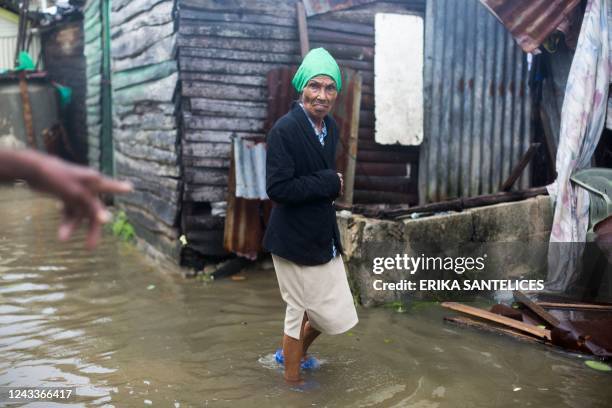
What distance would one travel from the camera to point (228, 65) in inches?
285

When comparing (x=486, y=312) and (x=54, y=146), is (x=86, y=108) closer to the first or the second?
(x=54, y=146)

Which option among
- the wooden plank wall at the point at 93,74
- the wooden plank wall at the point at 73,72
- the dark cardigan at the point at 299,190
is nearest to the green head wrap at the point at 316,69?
the dark cardigan at the point at 299,190

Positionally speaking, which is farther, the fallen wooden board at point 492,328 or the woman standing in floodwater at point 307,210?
the fallen wooden board at point 492,328

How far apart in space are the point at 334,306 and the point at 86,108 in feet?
36.3

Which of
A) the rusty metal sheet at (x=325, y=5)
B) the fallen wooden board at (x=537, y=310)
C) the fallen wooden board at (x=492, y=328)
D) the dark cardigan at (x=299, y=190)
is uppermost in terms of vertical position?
the rusty metal sheet at (x=325, y=5)

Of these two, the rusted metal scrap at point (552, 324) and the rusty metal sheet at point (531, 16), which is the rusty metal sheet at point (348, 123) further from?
the rusted metal scrap at point (552, 324)

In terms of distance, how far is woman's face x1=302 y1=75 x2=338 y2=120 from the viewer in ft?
12.9

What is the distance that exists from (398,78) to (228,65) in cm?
196

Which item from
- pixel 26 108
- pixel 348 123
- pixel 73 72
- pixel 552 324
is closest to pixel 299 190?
pixel 552 324

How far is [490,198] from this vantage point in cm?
675

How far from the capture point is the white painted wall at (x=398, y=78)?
7.58m

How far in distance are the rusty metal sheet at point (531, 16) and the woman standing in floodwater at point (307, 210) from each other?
11.0ft

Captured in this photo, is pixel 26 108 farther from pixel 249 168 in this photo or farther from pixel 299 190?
pixel 299 190

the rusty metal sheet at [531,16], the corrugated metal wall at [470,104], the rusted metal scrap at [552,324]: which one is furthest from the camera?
the corrugated metal wall at [470,104]
